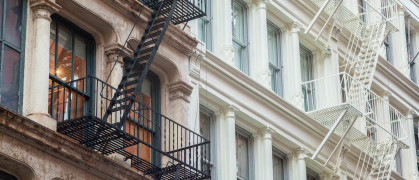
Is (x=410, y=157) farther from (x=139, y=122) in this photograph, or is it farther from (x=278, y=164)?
(x=139, y=122)

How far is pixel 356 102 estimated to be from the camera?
109 feet

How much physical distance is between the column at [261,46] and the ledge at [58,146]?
8055mm

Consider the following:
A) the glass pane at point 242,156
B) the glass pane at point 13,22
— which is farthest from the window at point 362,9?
the glass pane at point 13,22

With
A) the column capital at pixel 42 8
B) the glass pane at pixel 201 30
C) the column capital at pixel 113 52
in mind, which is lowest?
the column capital at pixel 42 8

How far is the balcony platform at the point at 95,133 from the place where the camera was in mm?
22109

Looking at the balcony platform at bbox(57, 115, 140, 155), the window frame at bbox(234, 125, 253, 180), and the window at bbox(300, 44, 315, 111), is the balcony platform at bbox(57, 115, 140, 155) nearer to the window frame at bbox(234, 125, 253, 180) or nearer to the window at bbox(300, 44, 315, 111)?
the window frame at bbox(234, 125, 253, 180)

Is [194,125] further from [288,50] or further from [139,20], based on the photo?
[288,50]

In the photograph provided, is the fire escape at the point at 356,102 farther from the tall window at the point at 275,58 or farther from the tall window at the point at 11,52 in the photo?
the tall window at the point at 11,52

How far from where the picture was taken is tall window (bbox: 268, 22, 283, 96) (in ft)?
105

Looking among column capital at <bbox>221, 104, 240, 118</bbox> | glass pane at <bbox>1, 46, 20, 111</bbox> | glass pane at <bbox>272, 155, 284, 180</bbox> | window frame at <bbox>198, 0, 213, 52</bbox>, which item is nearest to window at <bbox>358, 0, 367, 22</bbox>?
glass pane at <bbox>272, 155, 284, 180</bbox>

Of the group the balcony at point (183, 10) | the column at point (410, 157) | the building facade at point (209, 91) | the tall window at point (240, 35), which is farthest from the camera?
the column at point (410, 157)

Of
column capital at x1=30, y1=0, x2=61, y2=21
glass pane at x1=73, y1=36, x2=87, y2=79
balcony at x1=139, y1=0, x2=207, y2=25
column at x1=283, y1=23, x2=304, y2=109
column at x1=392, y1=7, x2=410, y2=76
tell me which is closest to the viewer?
column capital at x1=30, y1=0, x2=61, y2=21

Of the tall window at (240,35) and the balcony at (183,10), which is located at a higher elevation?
the tall window at (240,35)

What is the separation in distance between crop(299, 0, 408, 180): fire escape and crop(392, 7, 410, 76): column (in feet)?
10.4
